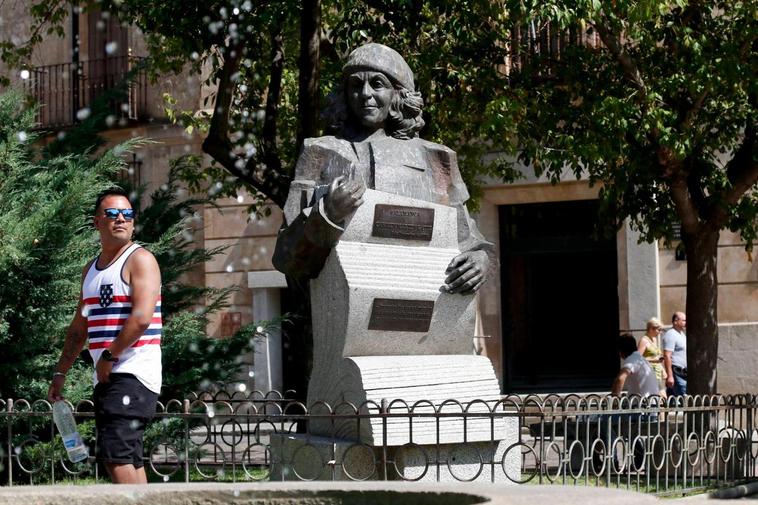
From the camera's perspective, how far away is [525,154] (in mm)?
14742

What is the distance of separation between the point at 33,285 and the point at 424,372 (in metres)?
4.21

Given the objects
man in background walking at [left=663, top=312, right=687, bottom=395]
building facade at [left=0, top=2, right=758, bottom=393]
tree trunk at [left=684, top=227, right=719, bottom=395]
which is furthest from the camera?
building facade at [left=0, top=2, right=758, bottom=393]

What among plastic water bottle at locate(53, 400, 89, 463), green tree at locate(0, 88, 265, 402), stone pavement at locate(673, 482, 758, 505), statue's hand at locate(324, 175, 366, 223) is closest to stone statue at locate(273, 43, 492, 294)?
statue's hand at locate(324, 175, 366, 223)

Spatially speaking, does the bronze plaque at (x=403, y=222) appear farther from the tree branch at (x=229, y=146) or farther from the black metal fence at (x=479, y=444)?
the tree branch at (x=229, y=146)

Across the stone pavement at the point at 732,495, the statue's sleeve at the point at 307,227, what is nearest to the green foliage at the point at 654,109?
the stone pavement at the point at 732,495

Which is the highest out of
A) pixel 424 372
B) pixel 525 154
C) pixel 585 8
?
pixel 585 8

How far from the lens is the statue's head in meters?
8.49

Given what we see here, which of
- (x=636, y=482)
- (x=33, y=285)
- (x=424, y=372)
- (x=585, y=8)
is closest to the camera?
(x=424, y=372)

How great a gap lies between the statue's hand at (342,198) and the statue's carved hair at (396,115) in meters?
Answer: 0.70

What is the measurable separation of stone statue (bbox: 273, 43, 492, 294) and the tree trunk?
5733 millimetres

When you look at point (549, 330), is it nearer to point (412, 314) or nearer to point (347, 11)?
point (347, 11)

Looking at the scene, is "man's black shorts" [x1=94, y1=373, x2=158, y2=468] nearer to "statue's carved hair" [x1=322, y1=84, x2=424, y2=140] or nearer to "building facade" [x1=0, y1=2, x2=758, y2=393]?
"statue's carved hair" [x1=322, y1=84, x2=424, y2=140]

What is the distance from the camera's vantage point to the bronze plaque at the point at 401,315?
8125 millimetres

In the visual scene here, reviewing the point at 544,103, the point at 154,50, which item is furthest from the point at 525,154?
the point at 154,50
